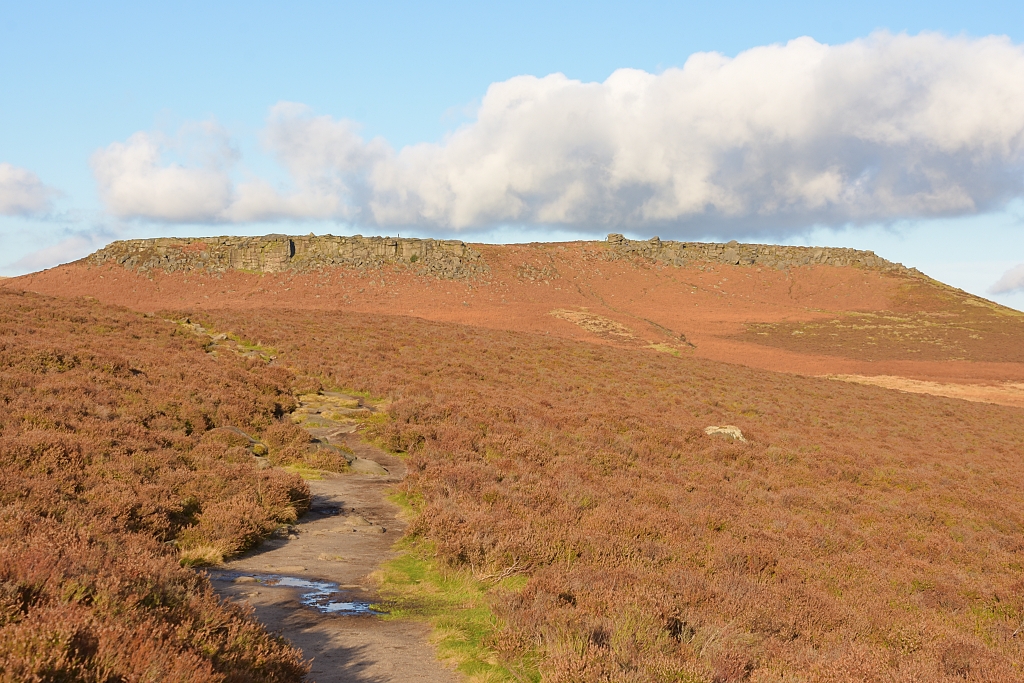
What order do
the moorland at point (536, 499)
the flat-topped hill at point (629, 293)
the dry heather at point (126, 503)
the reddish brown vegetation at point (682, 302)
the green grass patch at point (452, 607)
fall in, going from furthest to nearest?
the flat-topped hill at point (629, 293)
the reddish brown vegetation at point (682, 302)
the green grass patch at point (452, 607)
the moorland at point (536, 499)
the dry heather at point (126, 503)

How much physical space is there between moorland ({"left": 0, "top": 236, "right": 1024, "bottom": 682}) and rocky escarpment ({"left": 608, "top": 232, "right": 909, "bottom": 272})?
230 feet

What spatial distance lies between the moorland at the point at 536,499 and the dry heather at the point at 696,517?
0.06 metres

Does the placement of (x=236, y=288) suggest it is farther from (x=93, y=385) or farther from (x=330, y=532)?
(x=330, y=532)

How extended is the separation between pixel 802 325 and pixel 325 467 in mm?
72261

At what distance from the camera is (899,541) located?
535 inches

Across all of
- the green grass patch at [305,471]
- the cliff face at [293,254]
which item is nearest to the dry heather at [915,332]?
the cliff face at [293,254]

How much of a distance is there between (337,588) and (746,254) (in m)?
109

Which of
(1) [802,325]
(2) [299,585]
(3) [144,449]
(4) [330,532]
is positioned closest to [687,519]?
(4) [330,532]

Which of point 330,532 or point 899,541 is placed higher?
point 330,532

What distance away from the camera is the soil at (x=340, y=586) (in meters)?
5.67

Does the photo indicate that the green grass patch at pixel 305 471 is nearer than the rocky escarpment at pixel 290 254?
Yes

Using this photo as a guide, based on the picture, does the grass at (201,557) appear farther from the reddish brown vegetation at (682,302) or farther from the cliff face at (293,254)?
the cliff face at (293,254)

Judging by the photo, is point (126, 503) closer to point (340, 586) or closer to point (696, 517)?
point (340, 586)

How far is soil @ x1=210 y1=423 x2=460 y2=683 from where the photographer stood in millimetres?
5672
